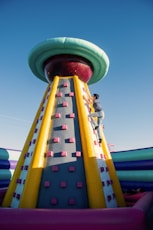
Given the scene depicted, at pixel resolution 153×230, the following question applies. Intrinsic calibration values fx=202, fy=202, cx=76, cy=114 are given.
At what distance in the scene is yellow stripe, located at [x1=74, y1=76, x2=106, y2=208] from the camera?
10.7 ft

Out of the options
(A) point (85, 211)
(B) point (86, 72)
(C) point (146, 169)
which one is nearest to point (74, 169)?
(A) point (85, 211)

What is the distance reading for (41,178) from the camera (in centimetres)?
345

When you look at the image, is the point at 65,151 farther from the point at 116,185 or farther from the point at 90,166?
the point at 116,185

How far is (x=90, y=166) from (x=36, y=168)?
93 cm

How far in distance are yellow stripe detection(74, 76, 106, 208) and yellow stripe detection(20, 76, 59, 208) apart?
67 cm

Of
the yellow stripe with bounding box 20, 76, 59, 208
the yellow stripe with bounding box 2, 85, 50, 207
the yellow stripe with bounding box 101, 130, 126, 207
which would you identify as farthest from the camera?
the yellow stripe with bounding box 101, 130, 126, 207

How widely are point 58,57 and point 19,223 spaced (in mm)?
3673

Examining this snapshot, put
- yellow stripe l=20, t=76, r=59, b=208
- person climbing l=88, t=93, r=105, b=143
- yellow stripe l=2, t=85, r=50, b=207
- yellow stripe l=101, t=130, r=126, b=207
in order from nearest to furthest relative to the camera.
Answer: yellow stripe l=20, t=76, r=59, b=208
yellow stripe l=2, t=85, r=50, b=207
yellow stripe l=101, t=130, r=126, b=207
person climbing l=88, t=93, r=105, b=143

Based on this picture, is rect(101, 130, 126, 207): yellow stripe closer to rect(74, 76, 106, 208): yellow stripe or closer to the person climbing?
the person climbing

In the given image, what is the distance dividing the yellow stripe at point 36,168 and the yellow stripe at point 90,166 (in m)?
0.67

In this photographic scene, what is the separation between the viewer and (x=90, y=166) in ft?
11.6

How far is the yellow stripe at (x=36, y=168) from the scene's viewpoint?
3225 mm

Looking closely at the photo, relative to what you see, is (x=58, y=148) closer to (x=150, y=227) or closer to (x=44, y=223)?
(x=44, y=223)

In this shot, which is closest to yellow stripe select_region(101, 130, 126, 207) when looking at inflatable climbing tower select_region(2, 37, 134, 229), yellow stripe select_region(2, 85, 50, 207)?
inflatable climbing tower select_region(2, 37, 134, 229)
